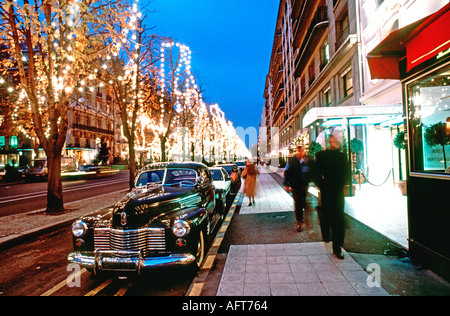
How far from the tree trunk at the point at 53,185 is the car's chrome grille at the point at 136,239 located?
6.79 m

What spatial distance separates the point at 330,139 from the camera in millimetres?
4648

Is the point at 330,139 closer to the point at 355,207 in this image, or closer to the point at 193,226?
the point at 193,226

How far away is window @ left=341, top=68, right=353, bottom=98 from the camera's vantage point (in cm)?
1622

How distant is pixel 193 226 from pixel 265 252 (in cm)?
172

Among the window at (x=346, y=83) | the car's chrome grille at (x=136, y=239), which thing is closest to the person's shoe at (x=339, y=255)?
the car's chrome grille at (x=136, y=239)

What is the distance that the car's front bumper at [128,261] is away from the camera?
3.38 m

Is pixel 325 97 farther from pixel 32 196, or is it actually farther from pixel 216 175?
pixel 32 196

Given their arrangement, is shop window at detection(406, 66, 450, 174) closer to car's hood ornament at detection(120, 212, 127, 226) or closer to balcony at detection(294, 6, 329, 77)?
car's hood ornament at detection(120, 212, 127, 226)

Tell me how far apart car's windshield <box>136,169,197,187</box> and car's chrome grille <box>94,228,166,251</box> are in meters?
1.95

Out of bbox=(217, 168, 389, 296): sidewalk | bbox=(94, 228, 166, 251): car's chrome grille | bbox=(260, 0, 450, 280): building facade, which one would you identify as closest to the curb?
bbox=(217, 168, 389, 296): sidewalk

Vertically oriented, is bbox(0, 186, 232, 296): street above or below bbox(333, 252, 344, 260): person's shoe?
below

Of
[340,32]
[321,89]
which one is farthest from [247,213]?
[321,89]

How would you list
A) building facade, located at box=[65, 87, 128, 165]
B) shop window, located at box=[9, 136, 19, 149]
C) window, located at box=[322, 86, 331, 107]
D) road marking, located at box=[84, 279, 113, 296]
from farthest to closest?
building facade, located at box=[65, 87, 128, 165] → shop window, located at box=[9, 136, 19, 149] → window, located at box=[322, 86, 331, 107] → road marking, located at box=[84, 279, 113, 296]

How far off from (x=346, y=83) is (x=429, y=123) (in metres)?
14.0
